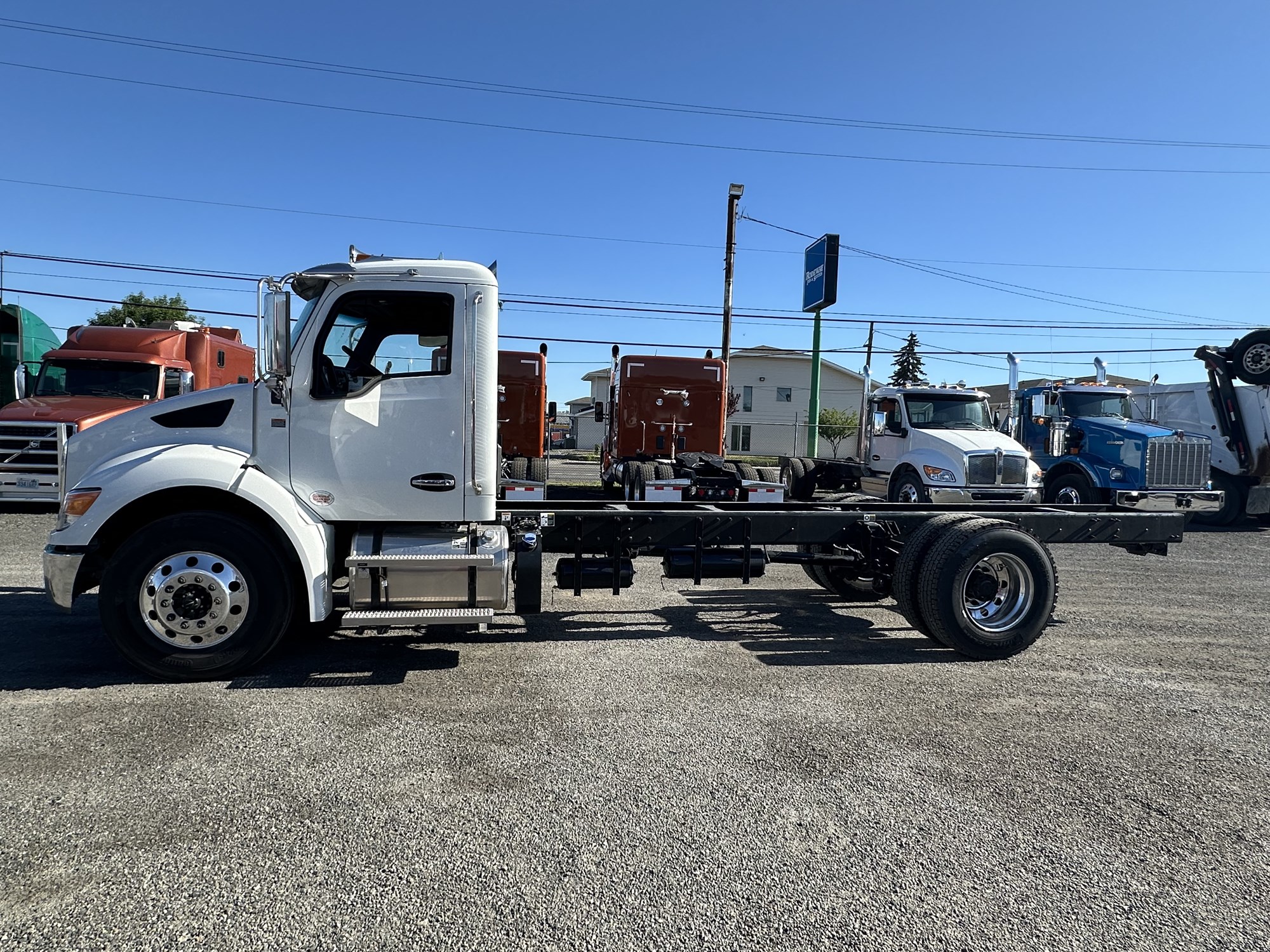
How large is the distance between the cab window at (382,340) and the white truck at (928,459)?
8.71 m

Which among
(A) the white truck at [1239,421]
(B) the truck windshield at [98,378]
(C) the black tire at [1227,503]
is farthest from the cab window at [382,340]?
(C) the black tire at [1227,503]

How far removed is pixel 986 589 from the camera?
248 inches

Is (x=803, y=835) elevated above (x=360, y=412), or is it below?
below

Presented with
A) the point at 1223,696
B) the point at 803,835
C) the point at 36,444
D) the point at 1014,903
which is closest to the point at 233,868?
the point at 803,835

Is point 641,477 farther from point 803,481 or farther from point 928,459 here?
point 928,459

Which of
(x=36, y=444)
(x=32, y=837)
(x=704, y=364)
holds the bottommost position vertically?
(x=32, y=837)

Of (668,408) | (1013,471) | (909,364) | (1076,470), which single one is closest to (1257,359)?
(1076,470)

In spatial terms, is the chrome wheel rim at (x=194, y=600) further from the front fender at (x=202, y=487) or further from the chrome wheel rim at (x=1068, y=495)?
the chrome wheel rim at (x=1068, y=495)

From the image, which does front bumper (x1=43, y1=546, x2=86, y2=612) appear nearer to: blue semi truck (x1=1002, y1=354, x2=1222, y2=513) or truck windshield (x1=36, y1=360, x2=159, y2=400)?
truck windshield (x1=36, y1=360, x2=159, y2=400)

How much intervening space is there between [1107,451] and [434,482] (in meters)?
14.3

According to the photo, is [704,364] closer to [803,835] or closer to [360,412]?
[360,412]

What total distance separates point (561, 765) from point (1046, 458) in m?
15.1

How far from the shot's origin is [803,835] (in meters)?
3.37

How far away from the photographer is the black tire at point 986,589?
19.7 feet
